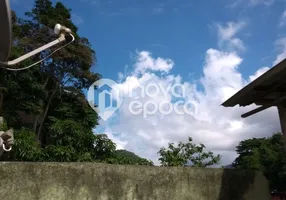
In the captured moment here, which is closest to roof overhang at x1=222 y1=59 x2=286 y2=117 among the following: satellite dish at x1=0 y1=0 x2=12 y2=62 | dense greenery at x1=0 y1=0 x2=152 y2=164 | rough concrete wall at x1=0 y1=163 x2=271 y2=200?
rough concrete wall at x1=0 y1=163 x2=271 y2=200

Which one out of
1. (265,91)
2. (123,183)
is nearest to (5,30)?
(123,183)

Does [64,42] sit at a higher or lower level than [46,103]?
lower

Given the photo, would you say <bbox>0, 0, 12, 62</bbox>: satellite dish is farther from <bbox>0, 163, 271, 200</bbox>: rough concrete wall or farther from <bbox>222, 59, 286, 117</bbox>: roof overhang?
<bbox>222, 59, 286, 117</bbox>: roof overhang

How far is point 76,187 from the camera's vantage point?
4.00 metres

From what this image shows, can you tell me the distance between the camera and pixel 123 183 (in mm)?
4242

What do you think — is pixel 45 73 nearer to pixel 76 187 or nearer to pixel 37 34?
pixel 37 34

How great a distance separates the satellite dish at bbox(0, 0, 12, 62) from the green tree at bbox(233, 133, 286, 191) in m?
22.3

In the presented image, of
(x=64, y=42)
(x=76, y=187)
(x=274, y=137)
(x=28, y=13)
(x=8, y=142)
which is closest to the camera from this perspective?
(x=64, y=42)

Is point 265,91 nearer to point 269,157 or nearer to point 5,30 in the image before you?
point 5,30

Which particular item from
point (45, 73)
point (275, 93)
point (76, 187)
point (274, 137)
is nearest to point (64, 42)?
point (76, 187)

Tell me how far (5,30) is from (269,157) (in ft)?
99.4

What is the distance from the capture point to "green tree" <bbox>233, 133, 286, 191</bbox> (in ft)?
87.5

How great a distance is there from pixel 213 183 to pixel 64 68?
14.0 m

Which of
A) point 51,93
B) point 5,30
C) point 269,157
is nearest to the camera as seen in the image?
point 5,30
